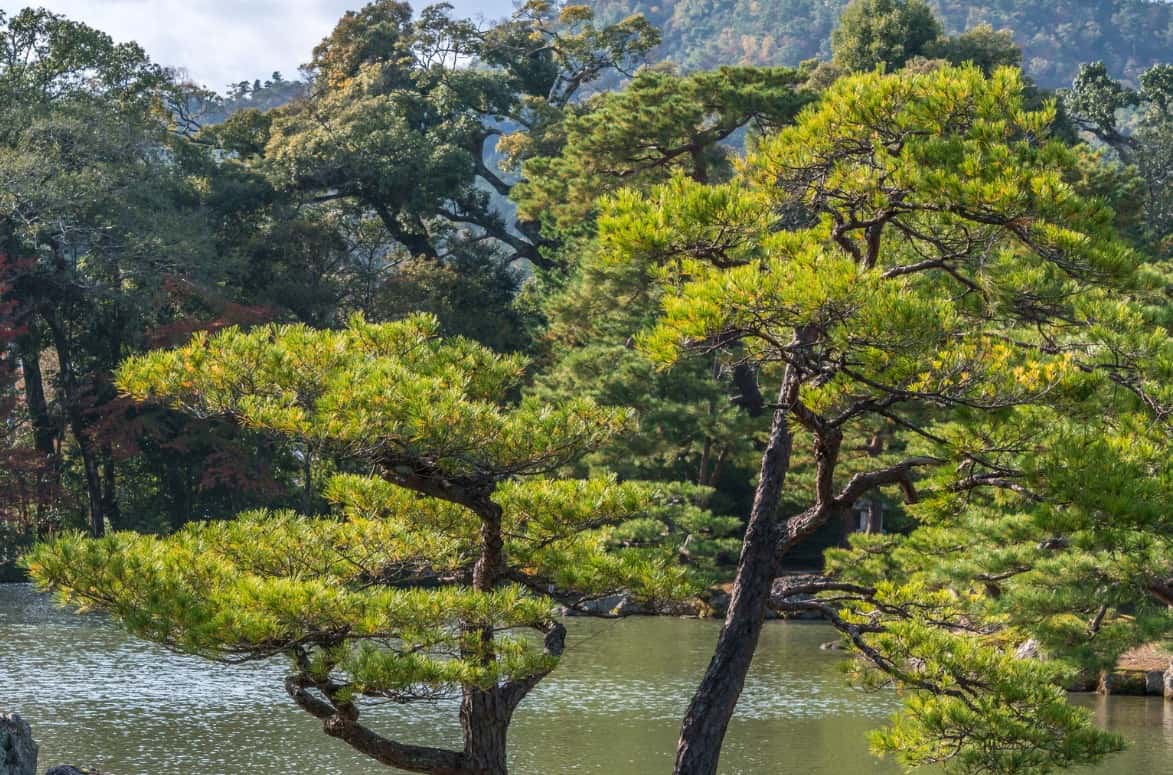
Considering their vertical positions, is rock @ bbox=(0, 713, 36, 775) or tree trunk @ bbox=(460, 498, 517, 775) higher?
tree trunk @ bbox=(460, 498, 517, 775)

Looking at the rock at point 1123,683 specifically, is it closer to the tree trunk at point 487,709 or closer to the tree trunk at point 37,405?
the tree trunk at point 487,709

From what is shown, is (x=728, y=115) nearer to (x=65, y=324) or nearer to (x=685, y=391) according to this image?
(x=685, y=391)

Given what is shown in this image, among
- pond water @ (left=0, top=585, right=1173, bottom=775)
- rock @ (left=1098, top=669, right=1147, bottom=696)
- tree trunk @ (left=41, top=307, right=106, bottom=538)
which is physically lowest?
pond water @ (left=0, top=585, right=1173, bottom=775)

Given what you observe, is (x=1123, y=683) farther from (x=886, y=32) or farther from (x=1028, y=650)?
(x=886, y=32)

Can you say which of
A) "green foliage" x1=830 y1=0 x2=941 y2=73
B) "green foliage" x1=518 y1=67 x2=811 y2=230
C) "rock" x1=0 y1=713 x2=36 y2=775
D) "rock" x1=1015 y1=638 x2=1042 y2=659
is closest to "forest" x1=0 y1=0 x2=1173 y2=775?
"rock" x1=0 y1=713 x2=36 y2=775

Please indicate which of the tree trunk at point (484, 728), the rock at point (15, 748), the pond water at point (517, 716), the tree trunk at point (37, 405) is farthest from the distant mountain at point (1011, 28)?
the tree trunk at point (484, 728)

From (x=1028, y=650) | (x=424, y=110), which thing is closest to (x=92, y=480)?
(x=424, y=110)

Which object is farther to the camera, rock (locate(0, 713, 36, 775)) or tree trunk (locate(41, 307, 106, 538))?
tree trunk (locate(41, 307, 106, 538))

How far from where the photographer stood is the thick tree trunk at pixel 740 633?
479cm

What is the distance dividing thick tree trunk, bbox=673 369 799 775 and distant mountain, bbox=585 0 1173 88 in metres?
61.4

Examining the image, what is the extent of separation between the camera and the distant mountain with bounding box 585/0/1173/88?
65500 mm

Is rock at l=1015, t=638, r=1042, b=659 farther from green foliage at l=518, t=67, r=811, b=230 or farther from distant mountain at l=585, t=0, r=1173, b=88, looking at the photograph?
distant mountain at l=585, t=0, r=1173, b=88

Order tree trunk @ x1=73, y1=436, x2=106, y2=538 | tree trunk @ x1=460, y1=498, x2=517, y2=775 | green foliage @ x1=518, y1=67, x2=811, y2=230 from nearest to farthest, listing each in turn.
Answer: tree trunk @ x1=460, y1=498, x2=517, y2=775, green foliage @ x1=518, y1=67, x2=811, y2=230, tree trunk @ x1=73, y1=436, x2=106, y2=538

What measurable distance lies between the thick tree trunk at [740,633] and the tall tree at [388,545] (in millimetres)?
303
